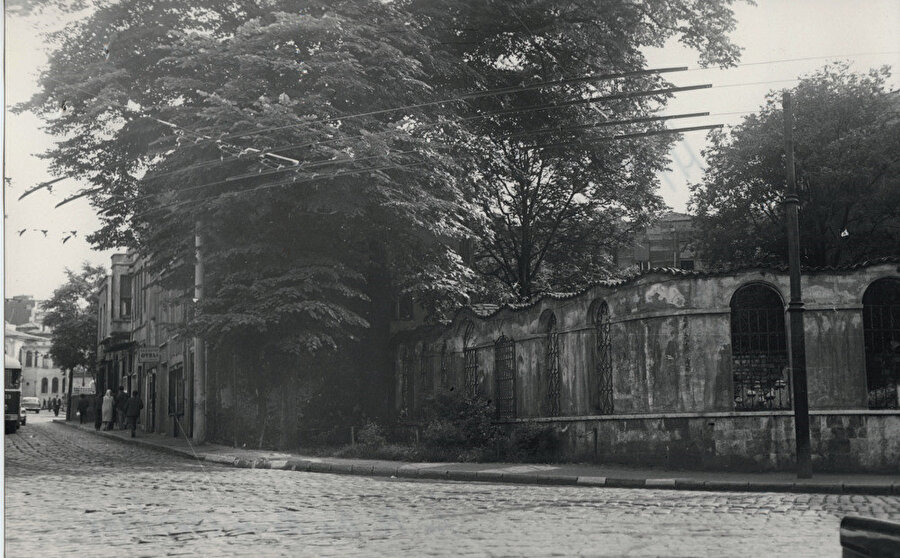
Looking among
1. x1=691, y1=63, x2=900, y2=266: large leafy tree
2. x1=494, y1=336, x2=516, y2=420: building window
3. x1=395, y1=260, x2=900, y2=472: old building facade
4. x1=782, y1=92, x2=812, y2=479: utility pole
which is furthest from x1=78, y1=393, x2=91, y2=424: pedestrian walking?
x1=782, y1=92, x2=812, y2=479: utility pole

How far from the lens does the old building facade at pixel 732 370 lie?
Result: 658 inches

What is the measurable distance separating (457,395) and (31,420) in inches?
1362

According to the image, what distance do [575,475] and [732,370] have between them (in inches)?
136

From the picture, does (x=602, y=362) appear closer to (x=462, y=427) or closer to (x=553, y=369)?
(x=553, y=369)

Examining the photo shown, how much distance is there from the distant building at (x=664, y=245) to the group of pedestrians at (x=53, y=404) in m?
27.4

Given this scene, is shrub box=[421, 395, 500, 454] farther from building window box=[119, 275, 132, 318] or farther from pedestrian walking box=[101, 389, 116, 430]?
building window box=[119, 275, 132, 318]

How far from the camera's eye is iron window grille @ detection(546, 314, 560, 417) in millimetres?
20641

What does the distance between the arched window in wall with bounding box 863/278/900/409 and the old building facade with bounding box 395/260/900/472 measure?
0.02 meters

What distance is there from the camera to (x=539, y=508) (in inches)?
451

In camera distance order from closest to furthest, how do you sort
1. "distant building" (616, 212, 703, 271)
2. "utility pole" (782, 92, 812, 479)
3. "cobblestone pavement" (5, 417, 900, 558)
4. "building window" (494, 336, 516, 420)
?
"cobblestone pavement" (5, 417, 900, 558)
"utility pole" (782, 92, 812, 479)
"building window" (494, 336, 516, 420)
"distant building" (616, 212, 703, 271)

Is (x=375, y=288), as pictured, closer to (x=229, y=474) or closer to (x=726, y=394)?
(x=229, y=474)

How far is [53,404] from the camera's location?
161 ft

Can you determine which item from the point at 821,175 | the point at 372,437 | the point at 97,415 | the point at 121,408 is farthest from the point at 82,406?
the point at 821,175

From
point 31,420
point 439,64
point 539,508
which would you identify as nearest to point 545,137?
point 439,64
